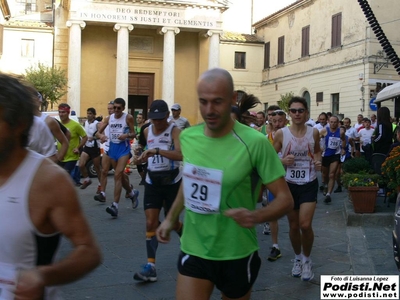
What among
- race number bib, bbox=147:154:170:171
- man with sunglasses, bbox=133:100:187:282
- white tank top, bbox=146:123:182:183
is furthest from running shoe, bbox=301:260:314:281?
race number bib, bbox=147:154:170:171

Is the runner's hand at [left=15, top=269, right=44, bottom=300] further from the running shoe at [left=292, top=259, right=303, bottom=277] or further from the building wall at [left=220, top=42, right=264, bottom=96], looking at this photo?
the building wall at [left=220, top=42, right=264, bottom=96]

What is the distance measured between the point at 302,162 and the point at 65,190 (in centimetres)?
434

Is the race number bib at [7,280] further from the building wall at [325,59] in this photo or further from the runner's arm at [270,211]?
A: the building wall at [325,59]

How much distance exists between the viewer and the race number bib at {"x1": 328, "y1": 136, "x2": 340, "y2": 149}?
41.4ft

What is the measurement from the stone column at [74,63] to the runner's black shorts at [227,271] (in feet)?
109

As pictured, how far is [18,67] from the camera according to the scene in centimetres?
3775

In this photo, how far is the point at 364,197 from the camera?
8.91m

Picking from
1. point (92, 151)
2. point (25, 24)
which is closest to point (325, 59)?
point (25, 24)

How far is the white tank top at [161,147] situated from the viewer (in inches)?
253

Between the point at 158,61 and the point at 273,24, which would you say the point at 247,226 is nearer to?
the point at 158,61

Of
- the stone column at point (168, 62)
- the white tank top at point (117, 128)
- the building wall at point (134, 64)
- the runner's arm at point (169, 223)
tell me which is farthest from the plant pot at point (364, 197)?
the building wall at point (134, 64)

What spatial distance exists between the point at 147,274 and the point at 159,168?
123cm

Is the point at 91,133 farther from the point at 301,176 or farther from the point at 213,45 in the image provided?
the point at 213,45

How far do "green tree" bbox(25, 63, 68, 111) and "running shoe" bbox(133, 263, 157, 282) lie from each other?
29.5 metres
